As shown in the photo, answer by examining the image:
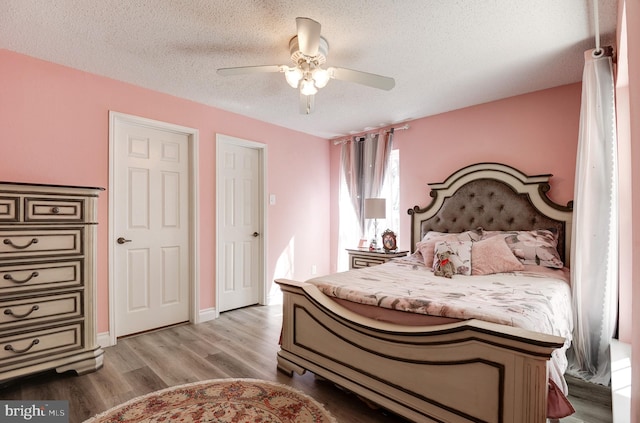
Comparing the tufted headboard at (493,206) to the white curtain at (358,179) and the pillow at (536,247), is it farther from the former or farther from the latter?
the white curtain at (358,179)

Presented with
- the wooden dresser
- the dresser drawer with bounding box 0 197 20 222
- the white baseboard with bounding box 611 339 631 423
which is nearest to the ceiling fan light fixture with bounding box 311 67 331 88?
the wooden dresser

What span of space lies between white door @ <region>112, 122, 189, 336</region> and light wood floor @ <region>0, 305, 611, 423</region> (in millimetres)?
262

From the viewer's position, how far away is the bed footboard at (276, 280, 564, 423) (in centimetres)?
131

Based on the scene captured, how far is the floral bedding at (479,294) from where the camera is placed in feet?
5.18

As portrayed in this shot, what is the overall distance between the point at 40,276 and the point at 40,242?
0.23 metres

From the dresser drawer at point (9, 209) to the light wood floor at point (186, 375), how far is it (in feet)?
3.65

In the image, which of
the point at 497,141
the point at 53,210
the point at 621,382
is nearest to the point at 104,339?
the point at 53,210

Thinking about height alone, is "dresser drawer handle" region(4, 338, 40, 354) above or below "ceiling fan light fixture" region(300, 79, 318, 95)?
below

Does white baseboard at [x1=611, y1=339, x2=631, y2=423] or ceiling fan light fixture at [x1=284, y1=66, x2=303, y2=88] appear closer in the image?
white baseboard at [x1=611, y1=339, x2=631, y2=423]

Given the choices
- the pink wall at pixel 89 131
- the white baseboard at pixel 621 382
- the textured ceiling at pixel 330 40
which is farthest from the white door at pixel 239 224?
the white baseboard at pixel 621 382

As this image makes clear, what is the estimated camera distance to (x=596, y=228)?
2223 mm

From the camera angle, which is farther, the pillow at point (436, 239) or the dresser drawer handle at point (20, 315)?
the pillow at point (436, 239)

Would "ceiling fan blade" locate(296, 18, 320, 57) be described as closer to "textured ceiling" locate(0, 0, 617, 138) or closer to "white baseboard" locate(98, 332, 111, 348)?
"textured ceiling" locate(0, 0, 617, 138)

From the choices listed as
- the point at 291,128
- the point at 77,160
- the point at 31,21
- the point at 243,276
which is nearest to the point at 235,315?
the point at 243,276
